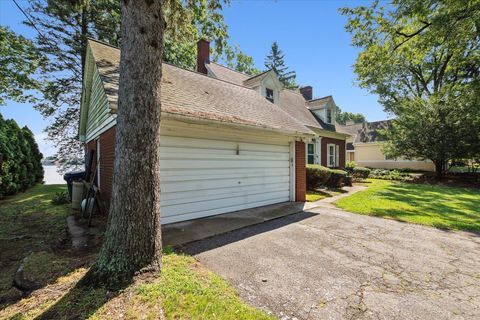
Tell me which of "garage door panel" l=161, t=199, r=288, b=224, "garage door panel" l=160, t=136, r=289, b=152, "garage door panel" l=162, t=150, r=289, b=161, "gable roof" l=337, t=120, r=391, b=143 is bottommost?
"garage door panel" l=161, t=199, r=288, b=224

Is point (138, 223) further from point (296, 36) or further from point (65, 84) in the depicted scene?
point (65, 84)

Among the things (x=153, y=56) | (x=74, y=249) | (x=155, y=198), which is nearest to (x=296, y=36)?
(x=153, y=56)

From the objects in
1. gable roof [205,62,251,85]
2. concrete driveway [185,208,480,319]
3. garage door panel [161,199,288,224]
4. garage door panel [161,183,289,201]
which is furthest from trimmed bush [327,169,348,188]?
gable roof [205,62,251,85]

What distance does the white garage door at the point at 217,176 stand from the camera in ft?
18.1

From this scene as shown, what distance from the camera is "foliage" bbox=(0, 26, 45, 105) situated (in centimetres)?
1280

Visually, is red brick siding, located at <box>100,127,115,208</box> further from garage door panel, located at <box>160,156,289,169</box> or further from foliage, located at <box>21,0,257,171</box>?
foliage, located at <box>21,0,257,171</box>

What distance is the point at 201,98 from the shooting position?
7164 millimetres

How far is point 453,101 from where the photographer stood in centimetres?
1510

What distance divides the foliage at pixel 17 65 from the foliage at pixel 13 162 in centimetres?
333

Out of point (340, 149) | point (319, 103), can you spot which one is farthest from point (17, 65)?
point (340, 149)

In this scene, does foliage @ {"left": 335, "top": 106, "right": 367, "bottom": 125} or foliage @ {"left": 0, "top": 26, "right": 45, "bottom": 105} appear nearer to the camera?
foliage @ {"left": 0, "top": 26, "right": 45, "bottom": 105}

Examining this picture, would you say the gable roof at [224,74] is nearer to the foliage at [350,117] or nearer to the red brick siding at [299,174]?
the red brick siding at [299,174]

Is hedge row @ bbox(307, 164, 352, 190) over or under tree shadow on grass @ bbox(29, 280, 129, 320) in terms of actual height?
over

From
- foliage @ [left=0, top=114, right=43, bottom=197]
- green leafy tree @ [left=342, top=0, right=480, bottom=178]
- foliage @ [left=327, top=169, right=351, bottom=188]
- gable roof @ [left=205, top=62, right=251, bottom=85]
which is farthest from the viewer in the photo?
gable roof @ [left=205, top=62, right=251, bottom=85]
